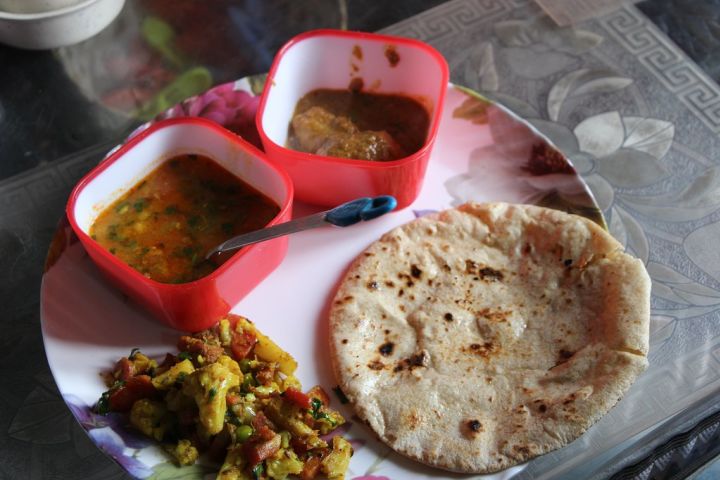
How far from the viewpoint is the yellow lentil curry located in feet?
9.61

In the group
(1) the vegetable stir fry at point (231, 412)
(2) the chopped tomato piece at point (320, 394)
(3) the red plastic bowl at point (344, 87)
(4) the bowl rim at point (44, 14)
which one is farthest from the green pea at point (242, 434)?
(4) the bowl rim at point (44, 14)

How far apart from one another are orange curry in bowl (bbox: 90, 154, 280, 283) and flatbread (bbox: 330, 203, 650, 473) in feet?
1.46

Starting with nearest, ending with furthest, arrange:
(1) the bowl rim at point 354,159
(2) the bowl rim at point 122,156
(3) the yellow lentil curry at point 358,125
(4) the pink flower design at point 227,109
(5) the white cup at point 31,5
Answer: (2) the bowl rim at point 122,156
(1) the bowl rim at point 354,159
(3) the yellow lentil curry at point 358,125
(4) the pink flower design at point 227,109
(5) the white cup at point 31,5

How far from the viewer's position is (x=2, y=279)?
3084mm

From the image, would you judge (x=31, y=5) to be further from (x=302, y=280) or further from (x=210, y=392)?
(x=210, y=392)

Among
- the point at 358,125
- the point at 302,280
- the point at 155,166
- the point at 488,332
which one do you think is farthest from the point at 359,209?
the point at 155,166

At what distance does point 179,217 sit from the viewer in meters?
2.80

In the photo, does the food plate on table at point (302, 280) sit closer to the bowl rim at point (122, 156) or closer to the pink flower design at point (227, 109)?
the pink flower design at point (227, 109)

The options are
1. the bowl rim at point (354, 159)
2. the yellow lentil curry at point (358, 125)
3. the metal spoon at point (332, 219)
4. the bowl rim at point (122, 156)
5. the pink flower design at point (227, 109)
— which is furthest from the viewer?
the pink flower design at point (227, 109)

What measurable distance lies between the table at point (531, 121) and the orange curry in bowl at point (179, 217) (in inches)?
21.7

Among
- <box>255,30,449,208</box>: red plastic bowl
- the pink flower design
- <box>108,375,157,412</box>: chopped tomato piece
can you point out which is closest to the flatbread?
<box>255,30,449,208</box>: red plastic bowl

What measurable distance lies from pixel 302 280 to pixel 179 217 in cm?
48

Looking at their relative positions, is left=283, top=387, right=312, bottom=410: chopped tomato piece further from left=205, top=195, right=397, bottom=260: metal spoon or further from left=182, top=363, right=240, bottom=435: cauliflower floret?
left=205, top=195, right=397, bottom=260: metal spoon

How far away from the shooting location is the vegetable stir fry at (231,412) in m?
2.31
